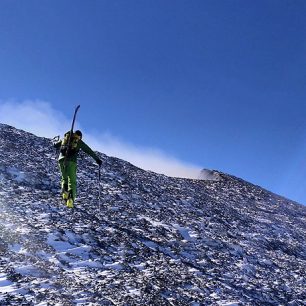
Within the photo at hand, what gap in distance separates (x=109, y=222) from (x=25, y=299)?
7.96 m

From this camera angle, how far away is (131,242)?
55.2ft

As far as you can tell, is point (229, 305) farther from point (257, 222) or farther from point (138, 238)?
point (257, 222)

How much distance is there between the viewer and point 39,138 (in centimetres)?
2984

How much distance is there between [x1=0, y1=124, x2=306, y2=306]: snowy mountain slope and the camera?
12523 millimetres

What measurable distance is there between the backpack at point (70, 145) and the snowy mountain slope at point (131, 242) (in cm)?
267

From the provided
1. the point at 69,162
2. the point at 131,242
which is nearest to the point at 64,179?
the point at 69,162

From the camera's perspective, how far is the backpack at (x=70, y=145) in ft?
55.3

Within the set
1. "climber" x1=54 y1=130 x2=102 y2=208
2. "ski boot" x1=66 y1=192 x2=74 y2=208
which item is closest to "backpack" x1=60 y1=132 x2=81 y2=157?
"climber" x1=54 y1=130 x2=102 y2=208

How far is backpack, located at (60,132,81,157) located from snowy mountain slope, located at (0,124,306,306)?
2.67 m

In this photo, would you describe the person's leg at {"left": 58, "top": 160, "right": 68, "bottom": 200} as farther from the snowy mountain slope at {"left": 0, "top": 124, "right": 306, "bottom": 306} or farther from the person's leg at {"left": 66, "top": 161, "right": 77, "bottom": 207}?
the snowy mountain slope at {"left": 0, "top": 124, "right": 306, "bottom": 306}

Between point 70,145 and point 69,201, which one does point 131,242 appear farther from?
point 70,145

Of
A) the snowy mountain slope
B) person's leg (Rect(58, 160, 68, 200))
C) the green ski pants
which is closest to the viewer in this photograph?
the snowy mountain slope

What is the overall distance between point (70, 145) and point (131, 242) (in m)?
4.64

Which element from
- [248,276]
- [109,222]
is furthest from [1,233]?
[248,276]
